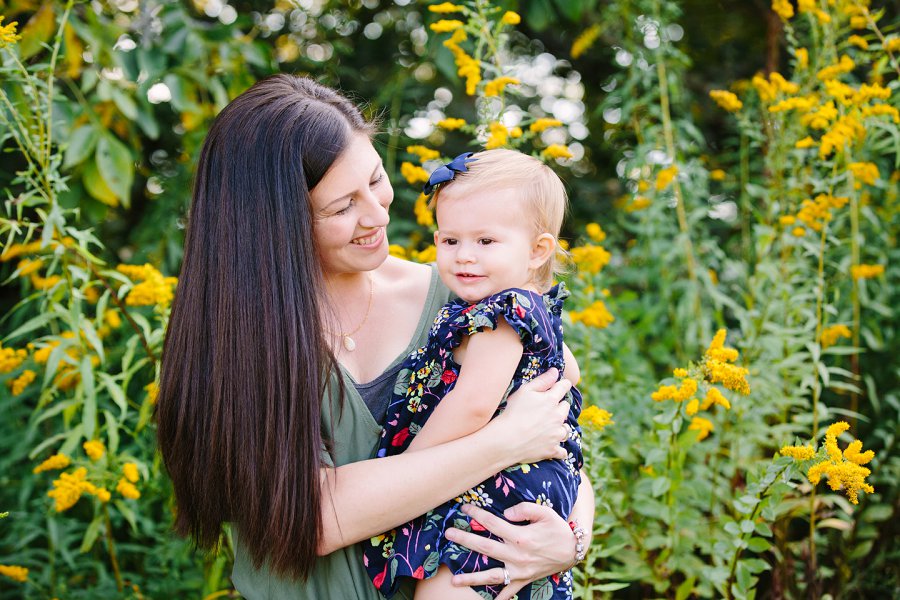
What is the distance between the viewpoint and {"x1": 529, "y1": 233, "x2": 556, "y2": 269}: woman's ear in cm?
146

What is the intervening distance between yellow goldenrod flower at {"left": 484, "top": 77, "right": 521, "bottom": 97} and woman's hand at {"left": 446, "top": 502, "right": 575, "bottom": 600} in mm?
989

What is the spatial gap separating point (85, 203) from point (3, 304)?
98 cm

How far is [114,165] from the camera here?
235cm

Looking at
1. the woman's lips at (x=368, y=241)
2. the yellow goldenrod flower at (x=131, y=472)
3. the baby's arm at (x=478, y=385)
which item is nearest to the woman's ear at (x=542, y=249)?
the baby's arm at (x=478, y=385)

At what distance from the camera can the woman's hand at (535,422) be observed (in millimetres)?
1364

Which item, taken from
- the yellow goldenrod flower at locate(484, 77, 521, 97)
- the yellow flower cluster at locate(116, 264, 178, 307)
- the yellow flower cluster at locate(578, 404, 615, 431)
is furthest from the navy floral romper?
the yellow flower cluster at locate(116, 264, 178, 307)

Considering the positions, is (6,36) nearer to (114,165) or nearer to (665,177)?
(114,165)

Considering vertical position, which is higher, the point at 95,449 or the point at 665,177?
the point at 665,177

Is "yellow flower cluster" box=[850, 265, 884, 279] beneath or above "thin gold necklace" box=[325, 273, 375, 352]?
beneath

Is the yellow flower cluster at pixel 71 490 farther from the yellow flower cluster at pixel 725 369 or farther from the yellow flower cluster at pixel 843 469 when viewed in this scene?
the yellow flower cluster at pixel 843 469

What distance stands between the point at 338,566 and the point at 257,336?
45 cm

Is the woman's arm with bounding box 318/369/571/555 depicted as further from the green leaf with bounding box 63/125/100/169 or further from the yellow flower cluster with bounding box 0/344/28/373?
the green leaf with bounding box 63/125/100/169

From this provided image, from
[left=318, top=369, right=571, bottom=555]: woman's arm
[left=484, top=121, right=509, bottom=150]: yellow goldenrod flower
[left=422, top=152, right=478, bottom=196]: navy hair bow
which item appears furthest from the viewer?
[left=484, top=121, right=509, bottom=150]: yellow goldenrod flower

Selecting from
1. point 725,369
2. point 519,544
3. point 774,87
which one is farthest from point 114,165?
point 774,87
